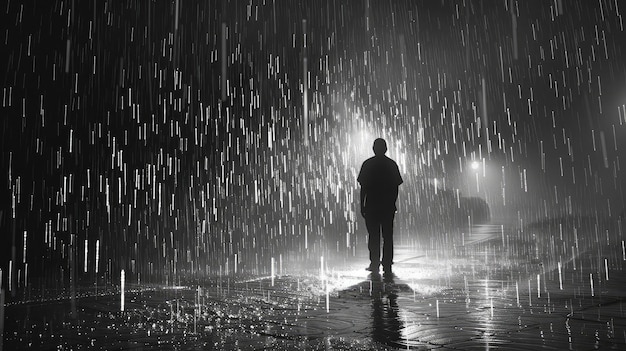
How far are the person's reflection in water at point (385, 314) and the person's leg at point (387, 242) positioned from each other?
4.17ft

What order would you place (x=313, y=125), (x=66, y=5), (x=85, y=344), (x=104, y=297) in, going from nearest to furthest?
(x=85, y=344) < (x=104, y=297) < (x=66, y=5) < (x=313, y=125)

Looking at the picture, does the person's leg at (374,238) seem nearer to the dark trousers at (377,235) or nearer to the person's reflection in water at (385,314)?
the dark trousers at (377,235)

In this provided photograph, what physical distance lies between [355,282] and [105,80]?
945 centimetres

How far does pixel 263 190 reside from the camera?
21766 millimetres

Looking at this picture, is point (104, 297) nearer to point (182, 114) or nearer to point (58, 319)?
point (58, 319)

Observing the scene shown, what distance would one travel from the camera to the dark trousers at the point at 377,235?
7.44 m

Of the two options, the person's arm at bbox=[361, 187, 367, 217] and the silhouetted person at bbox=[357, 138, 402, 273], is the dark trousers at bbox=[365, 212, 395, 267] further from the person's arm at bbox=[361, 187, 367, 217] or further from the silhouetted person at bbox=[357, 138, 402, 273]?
the person's arm at bbox=[361, 187, 367, 217]

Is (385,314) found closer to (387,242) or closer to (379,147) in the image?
(387,242)

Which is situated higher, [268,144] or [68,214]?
[268,144]

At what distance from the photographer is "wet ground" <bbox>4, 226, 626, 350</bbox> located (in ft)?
9.40

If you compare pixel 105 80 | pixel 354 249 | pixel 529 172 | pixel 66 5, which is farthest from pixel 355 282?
pixel 529 172

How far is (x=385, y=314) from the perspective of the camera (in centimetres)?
376

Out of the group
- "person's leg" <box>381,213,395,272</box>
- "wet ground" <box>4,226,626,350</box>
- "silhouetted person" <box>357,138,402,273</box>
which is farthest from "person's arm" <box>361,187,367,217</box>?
"wet ground" <box>4,226,626,350</box>

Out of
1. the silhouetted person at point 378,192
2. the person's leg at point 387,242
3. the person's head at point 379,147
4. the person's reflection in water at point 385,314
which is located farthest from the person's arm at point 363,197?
the person's reflection in water at point 385,314
